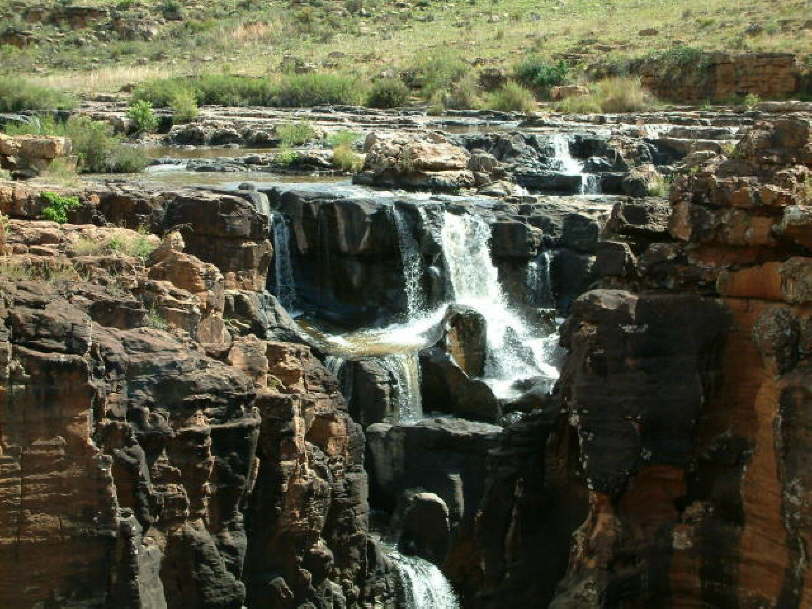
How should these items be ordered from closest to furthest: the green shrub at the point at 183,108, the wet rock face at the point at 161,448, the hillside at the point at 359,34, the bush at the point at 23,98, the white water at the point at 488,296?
1. the wet rock face at the point at 161,448
2. the white water at the point at 488,296
3. the bush at the point at 23,98
4. the green shrub at the point at 183,108
5. the hillside at the point at 359,34

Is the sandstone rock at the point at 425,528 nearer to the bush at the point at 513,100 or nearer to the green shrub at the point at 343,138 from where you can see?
the green shrub at the point at 343,138

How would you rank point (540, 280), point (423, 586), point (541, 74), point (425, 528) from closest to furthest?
point (423, 586) → point (425, 528) → point (540, 280) → point (541, 74)

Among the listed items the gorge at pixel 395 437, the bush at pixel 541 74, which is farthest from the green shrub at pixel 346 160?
the bush at pixel 541 74

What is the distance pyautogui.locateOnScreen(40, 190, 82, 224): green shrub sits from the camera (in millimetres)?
16750

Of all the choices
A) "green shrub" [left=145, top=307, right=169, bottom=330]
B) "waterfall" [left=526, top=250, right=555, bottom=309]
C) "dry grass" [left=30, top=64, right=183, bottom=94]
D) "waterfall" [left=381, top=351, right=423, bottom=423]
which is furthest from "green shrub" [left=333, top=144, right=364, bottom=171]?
"green shrub" [left=145, top=307, right=169, bottom=330]

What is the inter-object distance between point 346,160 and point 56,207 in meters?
14.4

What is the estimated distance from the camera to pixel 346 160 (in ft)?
101

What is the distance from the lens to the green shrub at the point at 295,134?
3406 centimetres

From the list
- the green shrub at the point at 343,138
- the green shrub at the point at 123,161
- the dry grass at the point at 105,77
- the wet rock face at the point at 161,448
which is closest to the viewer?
the wet rock face at the point at 161,448

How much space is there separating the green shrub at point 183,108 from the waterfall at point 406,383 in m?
17.2

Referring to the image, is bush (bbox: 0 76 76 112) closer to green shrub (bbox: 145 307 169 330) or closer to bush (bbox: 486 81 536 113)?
bush (bbox: 486 81 536 113)

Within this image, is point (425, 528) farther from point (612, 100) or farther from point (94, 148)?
point (612, 100)

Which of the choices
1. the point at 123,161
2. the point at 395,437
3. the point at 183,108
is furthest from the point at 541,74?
the point at 395,437

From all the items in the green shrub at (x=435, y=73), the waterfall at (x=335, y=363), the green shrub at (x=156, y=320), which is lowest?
the waterfall at (x=335, y=363)
